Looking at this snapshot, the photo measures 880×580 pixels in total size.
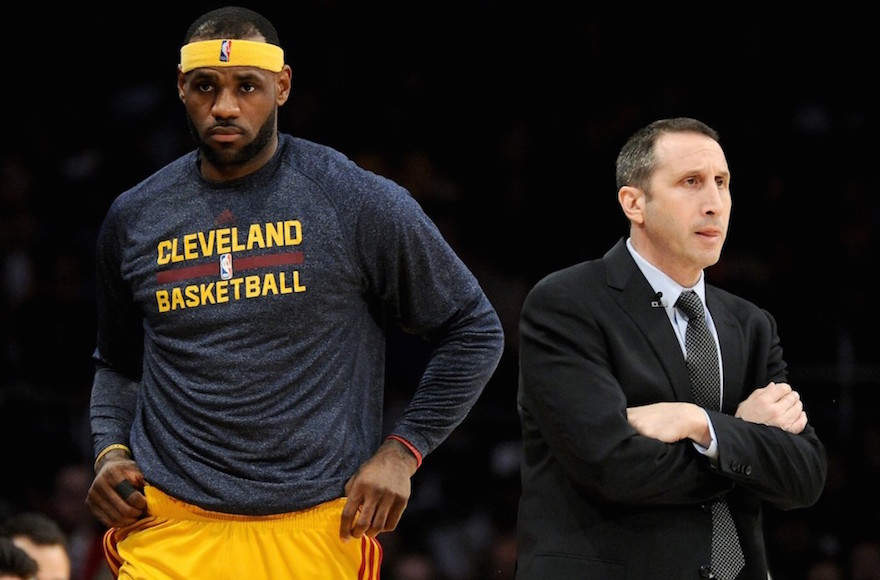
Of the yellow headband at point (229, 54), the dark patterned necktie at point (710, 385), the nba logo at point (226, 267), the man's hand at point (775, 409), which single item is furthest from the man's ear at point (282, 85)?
the man's hand at point (775, 409)

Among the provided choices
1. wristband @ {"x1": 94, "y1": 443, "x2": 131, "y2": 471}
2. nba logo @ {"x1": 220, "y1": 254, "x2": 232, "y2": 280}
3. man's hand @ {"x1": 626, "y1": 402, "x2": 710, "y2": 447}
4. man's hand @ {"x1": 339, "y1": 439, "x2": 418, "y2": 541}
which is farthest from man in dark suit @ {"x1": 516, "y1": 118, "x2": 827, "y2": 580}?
wristband @ {"x1": 94, "y1": 443, "x2": 131, "y2": 471}

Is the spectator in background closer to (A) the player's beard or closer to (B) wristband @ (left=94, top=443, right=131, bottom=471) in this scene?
(B) wristband @ (left=94, top=443, right=131, bottom=471)

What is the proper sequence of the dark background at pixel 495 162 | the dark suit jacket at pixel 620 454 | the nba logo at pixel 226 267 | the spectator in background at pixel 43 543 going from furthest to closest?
the dark background at pixel 495 162
the spectator in background at pixel 43 543
the nba logo at pixel 226 267
the dark suit jacket at pixel 620 454

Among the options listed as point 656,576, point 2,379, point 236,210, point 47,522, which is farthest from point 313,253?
point 2,379

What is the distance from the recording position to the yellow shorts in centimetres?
350

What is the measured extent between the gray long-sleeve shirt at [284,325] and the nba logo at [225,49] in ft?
0.94

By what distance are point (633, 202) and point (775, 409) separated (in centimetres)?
64

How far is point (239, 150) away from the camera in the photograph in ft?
11.9

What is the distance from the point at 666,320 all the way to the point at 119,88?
671 centimetres

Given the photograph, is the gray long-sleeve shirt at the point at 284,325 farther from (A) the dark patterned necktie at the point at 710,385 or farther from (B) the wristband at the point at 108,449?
(A) the dark patterned necktie at the point at 710,385

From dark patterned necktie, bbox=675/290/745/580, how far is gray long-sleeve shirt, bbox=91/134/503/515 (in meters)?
0.48

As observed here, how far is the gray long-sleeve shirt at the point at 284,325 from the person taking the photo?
11.5ft

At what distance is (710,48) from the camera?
389 inches

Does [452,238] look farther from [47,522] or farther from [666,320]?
[666,320]
